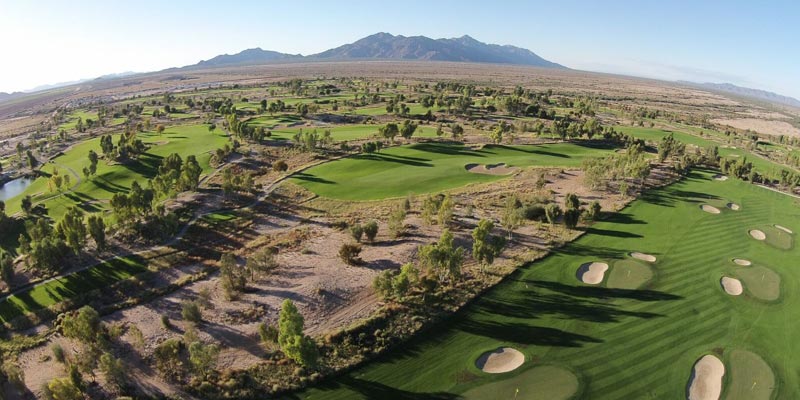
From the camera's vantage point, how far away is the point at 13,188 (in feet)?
349

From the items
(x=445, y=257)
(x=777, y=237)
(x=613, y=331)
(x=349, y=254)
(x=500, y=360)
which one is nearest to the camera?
(x=500, y=360)

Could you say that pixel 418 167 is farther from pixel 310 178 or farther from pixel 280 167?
pixel 280 167

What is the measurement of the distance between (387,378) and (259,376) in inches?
470

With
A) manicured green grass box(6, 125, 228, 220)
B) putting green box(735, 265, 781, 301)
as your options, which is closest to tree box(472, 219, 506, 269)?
putting green box(735, 265, 781, 301)

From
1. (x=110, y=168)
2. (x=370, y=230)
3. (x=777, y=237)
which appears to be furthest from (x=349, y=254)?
(x=110, y=168)

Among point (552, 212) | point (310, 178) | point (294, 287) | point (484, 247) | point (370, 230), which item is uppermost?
point (310, 178)

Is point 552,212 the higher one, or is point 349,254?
point 552,212

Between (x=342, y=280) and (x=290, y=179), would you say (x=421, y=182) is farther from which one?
(x=342, y=280)

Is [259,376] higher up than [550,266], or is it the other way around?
[550,266]

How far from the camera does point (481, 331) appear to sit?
146 ft

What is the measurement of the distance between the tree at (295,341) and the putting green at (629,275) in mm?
39870

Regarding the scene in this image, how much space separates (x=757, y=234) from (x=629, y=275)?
3583 centimetres

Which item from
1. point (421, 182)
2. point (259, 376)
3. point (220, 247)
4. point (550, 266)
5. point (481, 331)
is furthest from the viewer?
point (421, 182)

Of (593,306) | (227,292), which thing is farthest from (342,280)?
(593,306)
